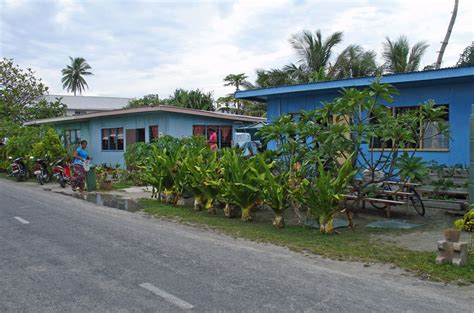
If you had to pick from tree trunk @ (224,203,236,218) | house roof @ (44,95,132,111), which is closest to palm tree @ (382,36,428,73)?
tree trunk @ (224,203,236,218)

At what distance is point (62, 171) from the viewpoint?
16.8 metres

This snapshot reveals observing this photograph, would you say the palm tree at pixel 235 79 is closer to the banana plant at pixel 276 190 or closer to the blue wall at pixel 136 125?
the blue wall at pixel 136 125

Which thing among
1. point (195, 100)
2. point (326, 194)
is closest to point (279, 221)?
point (326, 194)

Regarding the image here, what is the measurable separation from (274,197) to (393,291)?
12.5 feet

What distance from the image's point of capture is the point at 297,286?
530 centimetres

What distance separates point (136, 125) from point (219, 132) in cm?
399

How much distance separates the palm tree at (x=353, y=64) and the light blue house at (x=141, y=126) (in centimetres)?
670

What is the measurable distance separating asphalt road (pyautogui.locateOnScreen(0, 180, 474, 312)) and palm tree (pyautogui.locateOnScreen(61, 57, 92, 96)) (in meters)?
64.8

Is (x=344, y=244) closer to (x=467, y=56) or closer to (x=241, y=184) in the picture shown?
(x=241, y=184)

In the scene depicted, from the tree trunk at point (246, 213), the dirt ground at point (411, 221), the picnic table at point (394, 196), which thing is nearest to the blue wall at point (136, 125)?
the dirt ground at point (411, 221)

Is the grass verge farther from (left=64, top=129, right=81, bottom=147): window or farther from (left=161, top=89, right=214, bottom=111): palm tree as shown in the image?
(left=161, top=89, right=214, bottom=111): palm tree

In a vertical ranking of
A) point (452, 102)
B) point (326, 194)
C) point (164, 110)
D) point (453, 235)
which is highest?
point (164, 110)

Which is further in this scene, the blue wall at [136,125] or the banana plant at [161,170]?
the blue wall at [136,125]

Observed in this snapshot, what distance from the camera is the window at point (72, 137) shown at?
1069 inches
